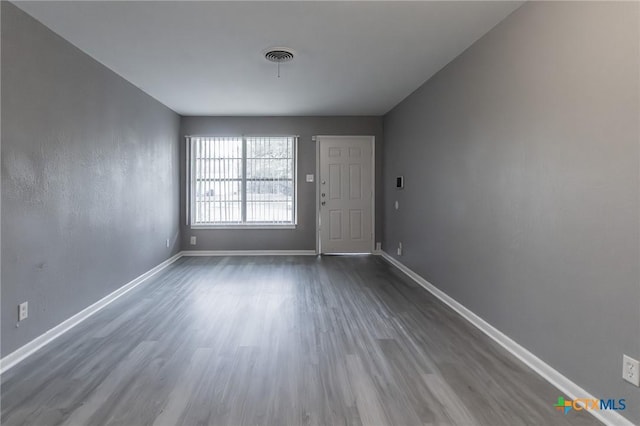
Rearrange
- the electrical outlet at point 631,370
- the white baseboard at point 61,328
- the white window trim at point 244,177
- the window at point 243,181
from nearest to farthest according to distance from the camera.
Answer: the electrical outlet at point 631,370
the white baseboard at point 61,328
the white window trim at point 244,177
the window at point 243,181

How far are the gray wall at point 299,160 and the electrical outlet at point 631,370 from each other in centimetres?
465

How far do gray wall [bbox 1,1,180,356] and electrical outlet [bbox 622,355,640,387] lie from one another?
3539 mm

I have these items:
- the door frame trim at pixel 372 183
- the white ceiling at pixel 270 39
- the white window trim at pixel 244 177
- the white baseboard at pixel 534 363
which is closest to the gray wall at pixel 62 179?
the white ceiling at pixel 270 39

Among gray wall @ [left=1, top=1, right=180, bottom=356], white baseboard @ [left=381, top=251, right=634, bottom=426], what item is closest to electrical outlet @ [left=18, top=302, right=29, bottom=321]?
A: gray wall @ [left=1, top=1, right=180, bottom=356]

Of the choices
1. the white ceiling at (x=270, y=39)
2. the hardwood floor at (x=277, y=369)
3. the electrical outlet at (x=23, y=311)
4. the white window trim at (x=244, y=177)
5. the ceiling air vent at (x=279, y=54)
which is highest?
the white ceiling at (x=270, y=39)

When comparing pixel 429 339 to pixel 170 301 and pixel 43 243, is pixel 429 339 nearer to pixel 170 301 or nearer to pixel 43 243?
pixel 170 301

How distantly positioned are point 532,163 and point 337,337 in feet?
6.09

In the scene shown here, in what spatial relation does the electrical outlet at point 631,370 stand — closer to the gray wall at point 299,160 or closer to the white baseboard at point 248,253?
the gray wall at point 299,160

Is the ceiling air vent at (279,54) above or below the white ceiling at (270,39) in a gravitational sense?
below

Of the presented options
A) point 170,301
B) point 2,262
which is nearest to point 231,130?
point 170,301

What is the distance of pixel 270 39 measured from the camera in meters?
2.96

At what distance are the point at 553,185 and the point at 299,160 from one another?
4.53m

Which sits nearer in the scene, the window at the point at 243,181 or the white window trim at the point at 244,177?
the white window trim at the point at 244,177

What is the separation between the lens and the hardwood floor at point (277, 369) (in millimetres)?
1789
